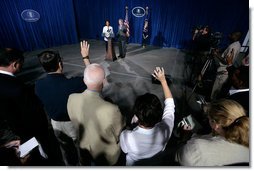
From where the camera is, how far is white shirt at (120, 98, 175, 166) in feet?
4.17

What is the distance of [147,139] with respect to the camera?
1274mm

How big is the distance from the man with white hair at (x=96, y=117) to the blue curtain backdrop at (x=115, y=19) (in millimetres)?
6862

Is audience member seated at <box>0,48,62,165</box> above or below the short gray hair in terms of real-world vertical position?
below

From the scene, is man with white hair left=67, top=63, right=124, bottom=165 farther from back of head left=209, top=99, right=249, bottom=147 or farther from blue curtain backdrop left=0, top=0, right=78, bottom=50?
blue curtain backdrop left=0, top=0, right=78, bottom=50

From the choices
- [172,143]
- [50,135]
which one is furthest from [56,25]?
[172,143]

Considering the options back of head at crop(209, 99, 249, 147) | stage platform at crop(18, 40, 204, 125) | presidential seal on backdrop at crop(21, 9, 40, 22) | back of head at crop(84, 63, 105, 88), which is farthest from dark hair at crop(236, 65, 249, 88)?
presidential seal on backdrop at crop(21, 9, 40, 22)

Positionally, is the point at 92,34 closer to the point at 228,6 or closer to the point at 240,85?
the point at 228,6

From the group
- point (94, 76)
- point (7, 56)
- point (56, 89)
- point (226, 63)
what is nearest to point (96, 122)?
point (94, 76)

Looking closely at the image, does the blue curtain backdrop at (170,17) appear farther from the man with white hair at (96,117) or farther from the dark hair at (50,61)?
the man with white hair at (96,117)

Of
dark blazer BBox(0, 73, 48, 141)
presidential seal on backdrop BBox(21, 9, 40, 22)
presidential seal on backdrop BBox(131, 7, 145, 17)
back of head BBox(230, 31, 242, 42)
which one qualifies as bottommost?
dark blazer BBox(0, 73, 48, 141)

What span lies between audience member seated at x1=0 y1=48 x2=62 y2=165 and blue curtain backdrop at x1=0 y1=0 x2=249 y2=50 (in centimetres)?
587

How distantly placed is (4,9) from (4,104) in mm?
6309

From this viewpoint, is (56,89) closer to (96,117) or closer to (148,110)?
(96,117)

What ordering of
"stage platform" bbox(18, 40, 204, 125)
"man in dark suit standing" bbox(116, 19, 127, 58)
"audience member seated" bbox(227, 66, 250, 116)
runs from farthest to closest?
1. "man in dark suit standing" bbox(116, 19, 127, 58)
2. "stage platform" bbox(18, 40, 204, 125)
3. "audience member seated" bbox(227, 66, 250, 116)
